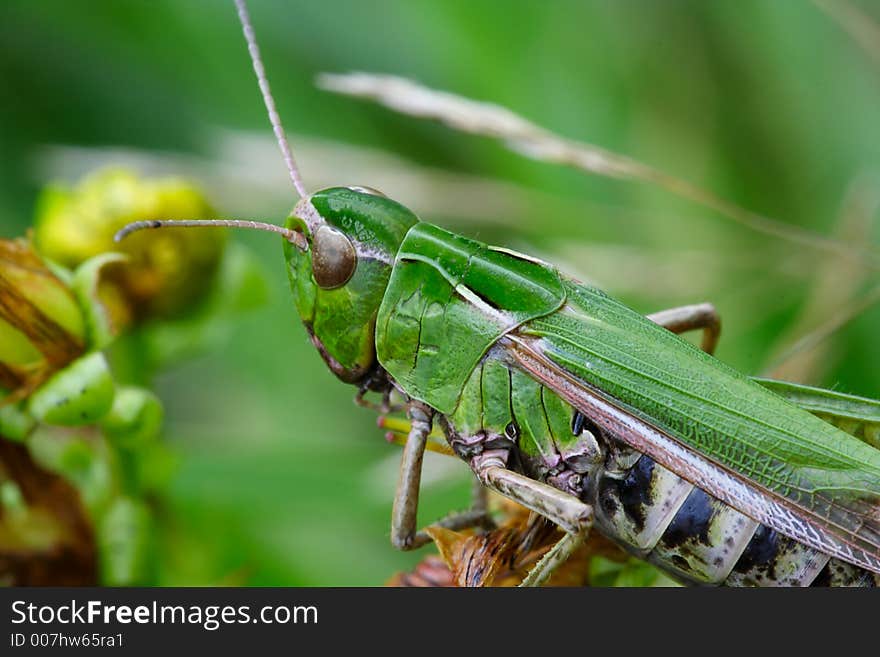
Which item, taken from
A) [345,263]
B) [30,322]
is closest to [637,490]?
[345,263]

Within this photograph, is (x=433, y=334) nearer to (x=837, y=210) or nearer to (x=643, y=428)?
(x=643, y=428)

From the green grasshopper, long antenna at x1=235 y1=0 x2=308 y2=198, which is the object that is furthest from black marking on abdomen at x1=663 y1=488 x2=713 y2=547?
long antenna at x1=235 y1=0 x2=308 y2=198

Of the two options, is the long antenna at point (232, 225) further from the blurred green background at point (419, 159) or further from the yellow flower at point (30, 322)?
the blurred green background at point (419, 159)

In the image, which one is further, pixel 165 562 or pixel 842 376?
pixel 842 376

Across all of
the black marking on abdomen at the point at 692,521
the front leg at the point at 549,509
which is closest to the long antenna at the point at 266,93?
the front leg at the point at 549,509

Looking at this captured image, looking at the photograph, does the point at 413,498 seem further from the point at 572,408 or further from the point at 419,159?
the point at 419,159

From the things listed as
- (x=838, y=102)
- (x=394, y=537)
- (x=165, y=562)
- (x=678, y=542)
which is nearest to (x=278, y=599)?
(x=394, y=537)
